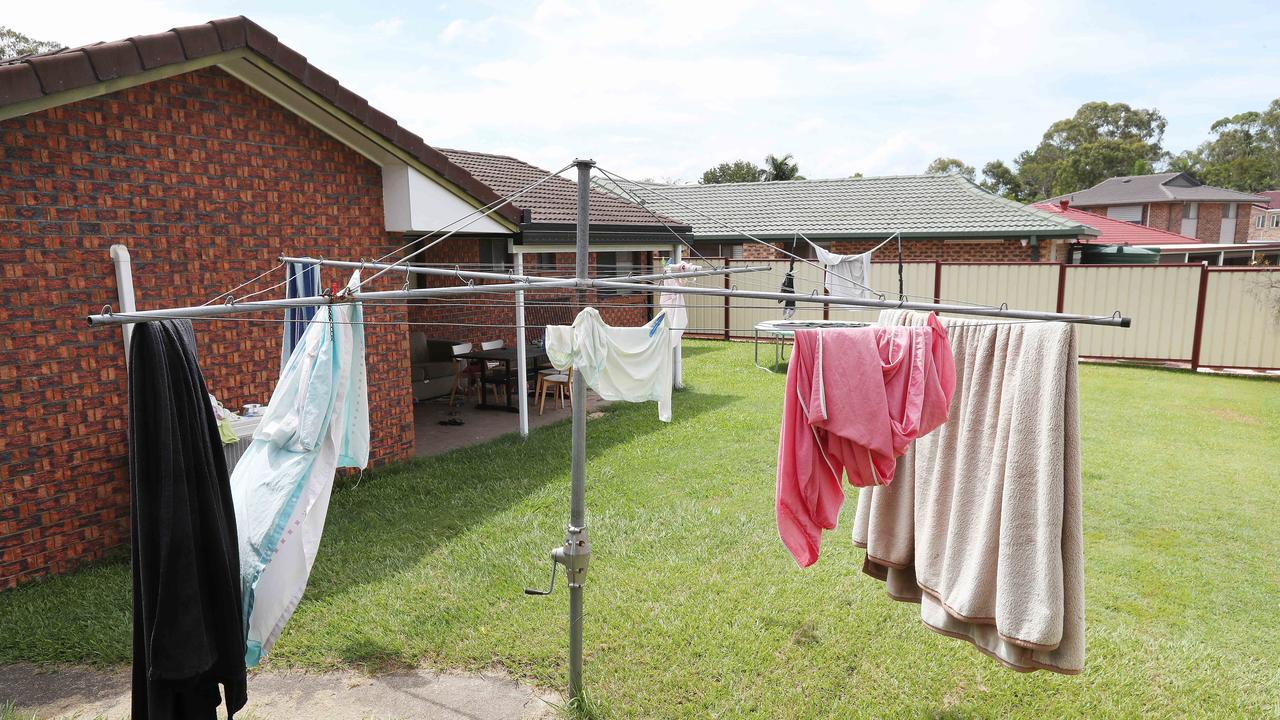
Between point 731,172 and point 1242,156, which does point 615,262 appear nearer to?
point 731,172

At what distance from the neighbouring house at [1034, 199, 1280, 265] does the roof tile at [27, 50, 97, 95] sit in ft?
83.5

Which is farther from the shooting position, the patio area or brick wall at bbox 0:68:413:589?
the patio area

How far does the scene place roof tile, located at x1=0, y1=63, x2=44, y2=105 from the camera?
4785mm

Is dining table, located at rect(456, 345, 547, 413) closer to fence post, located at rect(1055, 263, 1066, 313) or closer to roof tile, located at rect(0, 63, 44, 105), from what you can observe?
roof tile, located at rect(0, 63, 44, 105)

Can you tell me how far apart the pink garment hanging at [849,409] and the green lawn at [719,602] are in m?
1.52

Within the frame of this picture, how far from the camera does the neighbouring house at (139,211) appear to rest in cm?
546

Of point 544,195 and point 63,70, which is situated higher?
point 63,70

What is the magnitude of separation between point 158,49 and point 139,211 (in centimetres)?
122

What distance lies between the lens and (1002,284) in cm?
1563

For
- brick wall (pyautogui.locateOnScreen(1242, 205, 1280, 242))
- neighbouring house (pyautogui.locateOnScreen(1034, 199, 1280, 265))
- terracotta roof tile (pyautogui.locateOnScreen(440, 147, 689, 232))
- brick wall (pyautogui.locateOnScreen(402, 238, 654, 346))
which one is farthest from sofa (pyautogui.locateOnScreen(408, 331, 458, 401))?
brick wall (pyautogui.locateOnScreen(1242, 205, 1280, 242))

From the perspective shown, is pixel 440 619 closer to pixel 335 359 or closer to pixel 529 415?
pixel 335 359

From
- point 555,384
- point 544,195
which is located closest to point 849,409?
point 555,384

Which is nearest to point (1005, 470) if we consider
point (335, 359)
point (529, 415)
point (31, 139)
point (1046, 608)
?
point (1046, 608)

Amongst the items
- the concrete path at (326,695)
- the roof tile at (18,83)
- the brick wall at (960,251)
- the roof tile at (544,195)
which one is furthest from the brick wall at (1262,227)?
the roof tile at (18,83)
